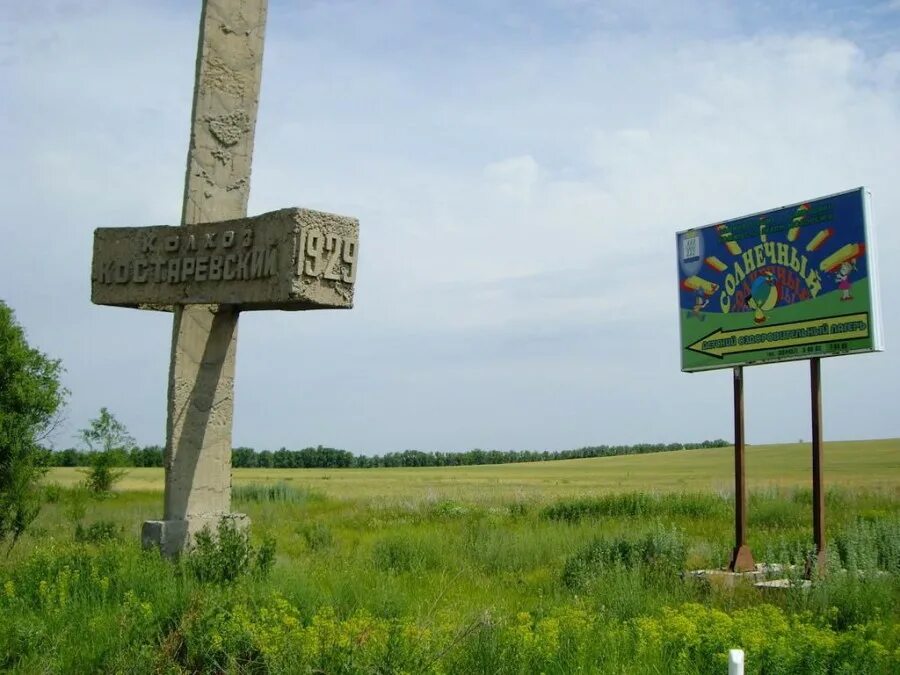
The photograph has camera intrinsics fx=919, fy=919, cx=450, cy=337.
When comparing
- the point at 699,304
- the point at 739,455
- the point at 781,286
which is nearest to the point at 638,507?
the point at 739,455

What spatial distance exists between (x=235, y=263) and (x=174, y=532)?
285cm

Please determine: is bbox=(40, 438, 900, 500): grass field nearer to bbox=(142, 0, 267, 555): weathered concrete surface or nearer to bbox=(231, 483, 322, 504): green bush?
bbox=(231, 483, 322, 504): green bush

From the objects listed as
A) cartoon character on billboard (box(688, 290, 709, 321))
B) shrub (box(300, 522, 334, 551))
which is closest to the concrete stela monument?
shrub (box(300, 522, 334, 551))

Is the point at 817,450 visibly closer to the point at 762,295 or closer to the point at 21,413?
the point at 762,295

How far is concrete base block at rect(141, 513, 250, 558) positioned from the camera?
30.9 feet

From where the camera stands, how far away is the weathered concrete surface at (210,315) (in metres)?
9.58

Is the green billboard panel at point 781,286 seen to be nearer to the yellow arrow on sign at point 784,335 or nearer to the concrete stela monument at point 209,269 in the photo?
the yellow arrow on sign at point 784,335

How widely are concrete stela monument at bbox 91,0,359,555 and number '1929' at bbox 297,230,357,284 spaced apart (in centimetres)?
2

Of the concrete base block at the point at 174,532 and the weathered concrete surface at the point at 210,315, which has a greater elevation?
the weathered concrete surface at the point at 210,315

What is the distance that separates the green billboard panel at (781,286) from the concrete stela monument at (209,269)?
19.5 ft

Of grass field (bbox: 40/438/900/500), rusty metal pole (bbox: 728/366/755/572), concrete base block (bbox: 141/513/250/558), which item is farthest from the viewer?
grass field (bbox: 40/438/900/500)

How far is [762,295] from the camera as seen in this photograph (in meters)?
12.1

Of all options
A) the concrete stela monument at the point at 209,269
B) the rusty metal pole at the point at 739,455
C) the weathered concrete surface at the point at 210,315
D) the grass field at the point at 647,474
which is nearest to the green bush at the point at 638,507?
the rusty metal pole at the point at 739,455

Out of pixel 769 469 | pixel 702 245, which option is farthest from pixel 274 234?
pixel 769 469
